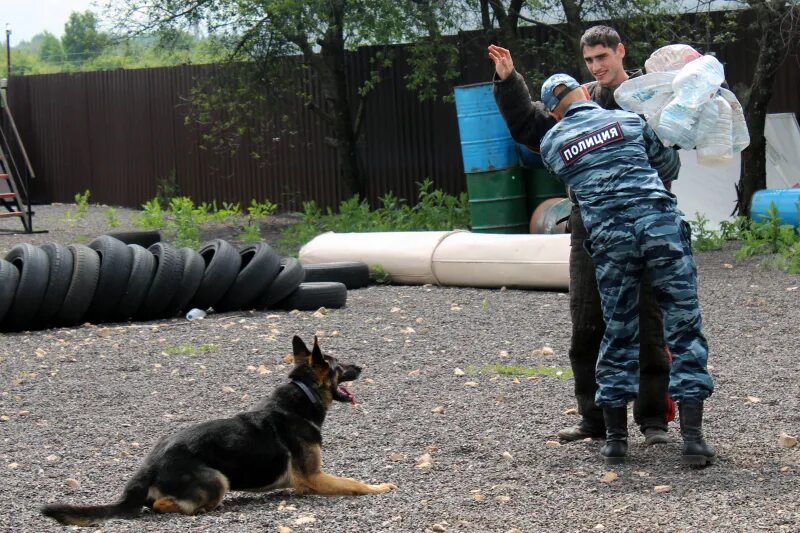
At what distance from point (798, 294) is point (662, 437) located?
5.02m

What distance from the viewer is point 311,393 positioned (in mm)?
5156

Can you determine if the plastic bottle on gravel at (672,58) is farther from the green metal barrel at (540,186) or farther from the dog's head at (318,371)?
the green metal barrel at (540,186)

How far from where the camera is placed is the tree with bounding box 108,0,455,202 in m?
15.4

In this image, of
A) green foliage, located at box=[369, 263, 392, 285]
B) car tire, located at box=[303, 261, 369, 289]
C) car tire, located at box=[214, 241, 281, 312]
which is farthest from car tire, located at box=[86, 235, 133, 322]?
green foliage, located at box=[369, 263, 392, 285]

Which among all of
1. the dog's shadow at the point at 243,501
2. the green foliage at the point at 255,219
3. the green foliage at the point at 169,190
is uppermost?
the green foliage at the point at 169,190

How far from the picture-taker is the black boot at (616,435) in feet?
17.2

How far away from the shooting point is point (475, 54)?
1692cm

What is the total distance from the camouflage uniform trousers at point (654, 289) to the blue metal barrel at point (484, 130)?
925 centimetres

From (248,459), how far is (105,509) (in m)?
0.61

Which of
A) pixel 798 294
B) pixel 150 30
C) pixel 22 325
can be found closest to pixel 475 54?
pixel 150 30

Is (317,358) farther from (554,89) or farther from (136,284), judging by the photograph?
(136,284)

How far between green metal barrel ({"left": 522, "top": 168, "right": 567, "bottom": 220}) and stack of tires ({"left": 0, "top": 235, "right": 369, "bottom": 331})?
4676 mm

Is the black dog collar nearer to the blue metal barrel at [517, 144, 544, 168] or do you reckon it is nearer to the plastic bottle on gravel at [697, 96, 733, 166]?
the plastic bottle on gravel at [697, 96, 733, 166]

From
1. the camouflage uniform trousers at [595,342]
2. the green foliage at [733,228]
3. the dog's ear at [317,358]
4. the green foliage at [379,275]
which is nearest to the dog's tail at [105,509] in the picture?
the dog's ear at [317,358]
